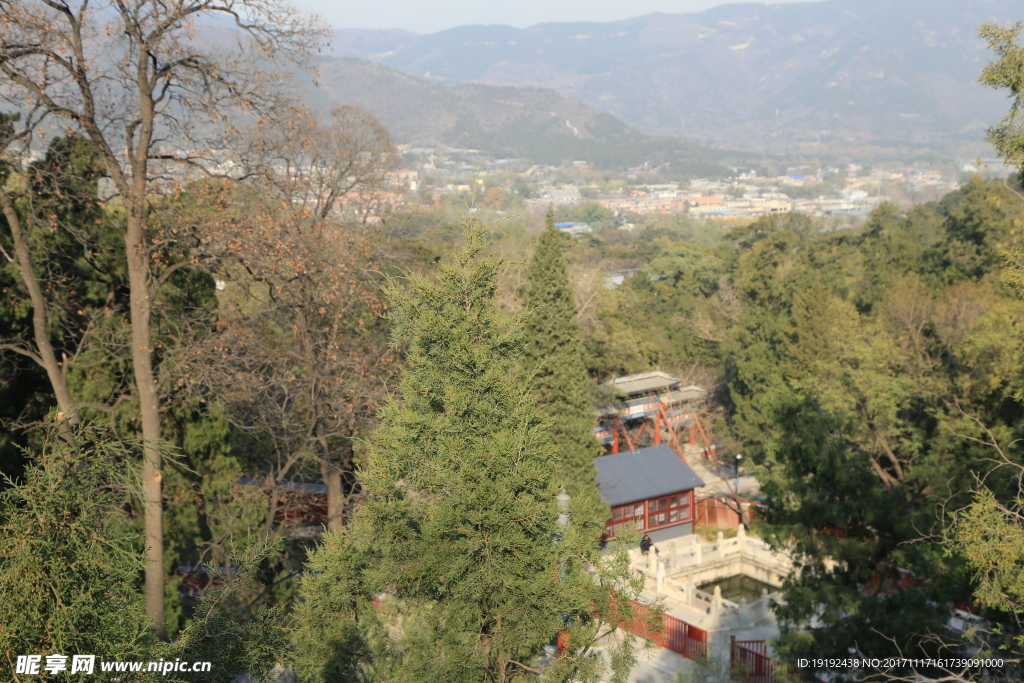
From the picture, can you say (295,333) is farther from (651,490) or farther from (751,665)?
(651,490)

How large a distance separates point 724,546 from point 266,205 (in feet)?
39.8

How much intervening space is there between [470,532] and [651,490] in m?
13.9

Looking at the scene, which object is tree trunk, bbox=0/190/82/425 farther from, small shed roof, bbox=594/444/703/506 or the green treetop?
small shed roof, bbox=594/444/703/506

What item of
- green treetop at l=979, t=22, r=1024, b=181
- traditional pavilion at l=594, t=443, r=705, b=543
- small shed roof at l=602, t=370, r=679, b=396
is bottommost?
traditional pavilion at l=594, t=443, r=705, b=543

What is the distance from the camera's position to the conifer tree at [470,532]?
190 inches

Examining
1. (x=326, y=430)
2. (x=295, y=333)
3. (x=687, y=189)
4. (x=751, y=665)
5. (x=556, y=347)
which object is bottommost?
(x=751, y=665)

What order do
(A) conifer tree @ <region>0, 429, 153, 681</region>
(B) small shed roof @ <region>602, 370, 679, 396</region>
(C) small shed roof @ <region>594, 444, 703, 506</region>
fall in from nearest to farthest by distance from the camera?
(A) conifer tree @ <region>0, 429, 153, 681</region> → (C) small shed roof @ <region>594, 444, 703, 506</region> → (B) small shed roof @ <region>602, 370, 679, 396</region>

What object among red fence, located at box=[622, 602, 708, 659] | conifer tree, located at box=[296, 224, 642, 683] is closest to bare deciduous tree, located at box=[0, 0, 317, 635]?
conifer tree, located at box=[296, 224, 642, 683]

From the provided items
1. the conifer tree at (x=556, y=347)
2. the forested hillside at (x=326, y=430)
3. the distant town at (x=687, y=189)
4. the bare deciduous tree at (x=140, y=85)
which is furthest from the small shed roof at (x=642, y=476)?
the distant town at (x=687, y=189)

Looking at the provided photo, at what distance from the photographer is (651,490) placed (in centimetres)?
1800

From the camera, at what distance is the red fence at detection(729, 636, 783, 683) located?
409 inches

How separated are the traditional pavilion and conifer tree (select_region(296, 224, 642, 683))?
12.0 metres

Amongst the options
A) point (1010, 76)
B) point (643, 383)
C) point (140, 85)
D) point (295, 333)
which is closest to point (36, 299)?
point (140, 85)

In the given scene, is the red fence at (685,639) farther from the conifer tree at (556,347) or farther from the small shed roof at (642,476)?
the small shed roof at (642,476)
